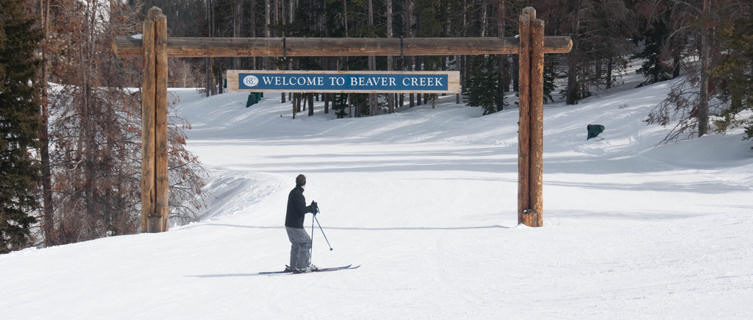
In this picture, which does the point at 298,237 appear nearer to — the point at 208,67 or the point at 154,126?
the point at 154,126

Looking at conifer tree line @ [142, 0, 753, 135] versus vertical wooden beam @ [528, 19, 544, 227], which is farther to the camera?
conifer tree line @ [142, 0, 753, 135]

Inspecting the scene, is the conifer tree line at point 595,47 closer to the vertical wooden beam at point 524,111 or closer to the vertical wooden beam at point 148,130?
the vertical wooden beam at point 524,111

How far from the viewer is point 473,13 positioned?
50688mm

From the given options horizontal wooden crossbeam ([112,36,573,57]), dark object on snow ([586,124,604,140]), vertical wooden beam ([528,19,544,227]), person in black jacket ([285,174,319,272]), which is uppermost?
horizontal wooden crossbeam ([112,36,573,57])

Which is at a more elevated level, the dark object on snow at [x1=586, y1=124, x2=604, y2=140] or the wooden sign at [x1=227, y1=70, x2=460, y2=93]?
the wooden sign at [x1=227, y1=70, x2=460, y2=93]

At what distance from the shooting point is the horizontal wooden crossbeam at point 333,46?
12.1 meters

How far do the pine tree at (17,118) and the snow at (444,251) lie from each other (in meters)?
5.23

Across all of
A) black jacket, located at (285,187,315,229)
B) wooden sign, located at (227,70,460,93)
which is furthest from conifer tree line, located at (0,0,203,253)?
black jacket, located at (285,187,315,229)

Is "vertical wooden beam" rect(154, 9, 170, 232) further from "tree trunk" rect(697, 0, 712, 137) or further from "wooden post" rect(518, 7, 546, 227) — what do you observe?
"tree trunk" rect(697, 0, 712, 137)

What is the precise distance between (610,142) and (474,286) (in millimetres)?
20987

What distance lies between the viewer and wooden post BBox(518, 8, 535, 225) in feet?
39.9

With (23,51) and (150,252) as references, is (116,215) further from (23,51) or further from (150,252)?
(150,252)

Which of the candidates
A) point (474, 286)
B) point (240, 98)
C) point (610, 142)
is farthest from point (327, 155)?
point (240, 98)

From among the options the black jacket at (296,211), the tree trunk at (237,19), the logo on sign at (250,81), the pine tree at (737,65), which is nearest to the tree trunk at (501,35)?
the pine tree at (737,65)
